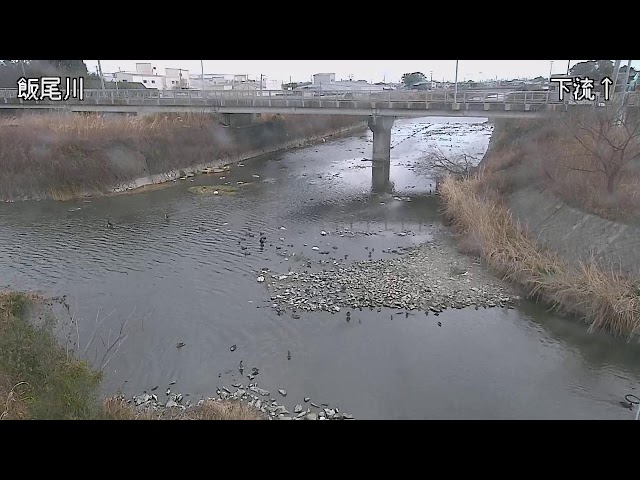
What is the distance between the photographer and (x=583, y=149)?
11039 millimetres

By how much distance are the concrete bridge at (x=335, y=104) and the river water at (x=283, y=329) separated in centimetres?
495

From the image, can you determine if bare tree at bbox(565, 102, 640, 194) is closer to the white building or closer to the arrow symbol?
the arrow symbol

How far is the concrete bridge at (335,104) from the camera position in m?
16.3

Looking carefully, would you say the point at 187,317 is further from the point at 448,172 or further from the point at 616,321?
the point at 448,172

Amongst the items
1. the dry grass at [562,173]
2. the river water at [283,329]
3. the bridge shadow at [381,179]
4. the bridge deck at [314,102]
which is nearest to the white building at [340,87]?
the bridge deck at [314,102]

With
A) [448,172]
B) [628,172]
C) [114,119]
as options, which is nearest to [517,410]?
[628,172]

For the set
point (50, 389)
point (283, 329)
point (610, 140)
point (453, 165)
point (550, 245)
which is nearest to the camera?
point (50, 389)

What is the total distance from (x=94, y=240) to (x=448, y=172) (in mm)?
10919

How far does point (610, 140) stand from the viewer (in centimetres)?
1009

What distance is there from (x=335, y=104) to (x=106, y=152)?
323 inches

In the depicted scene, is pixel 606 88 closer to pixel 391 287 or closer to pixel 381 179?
pixel 391 287

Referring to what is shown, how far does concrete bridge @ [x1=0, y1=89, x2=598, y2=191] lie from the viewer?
16.3m

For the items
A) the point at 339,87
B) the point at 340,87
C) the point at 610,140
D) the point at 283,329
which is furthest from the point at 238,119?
the point at 283,329

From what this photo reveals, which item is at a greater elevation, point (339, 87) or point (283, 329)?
point (339, 87)
